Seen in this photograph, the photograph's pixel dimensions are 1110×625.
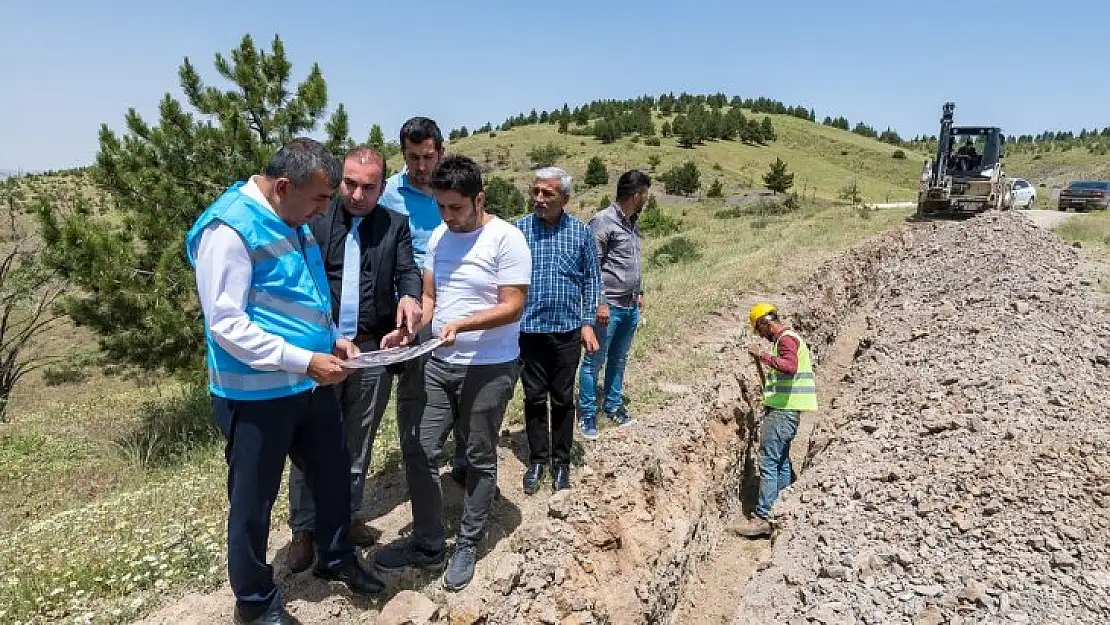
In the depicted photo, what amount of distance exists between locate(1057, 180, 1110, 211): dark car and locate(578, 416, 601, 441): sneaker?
22257 millimetres

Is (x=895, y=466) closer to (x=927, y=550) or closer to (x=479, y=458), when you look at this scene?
(x=927, y=550)

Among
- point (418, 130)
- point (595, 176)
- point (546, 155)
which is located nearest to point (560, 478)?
point (418, 130)

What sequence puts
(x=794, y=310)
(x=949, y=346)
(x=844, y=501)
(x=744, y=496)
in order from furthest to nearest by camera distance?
(x=794, y=310) → (x=949, y=346) → (x=744, y=496) → (x=844, y=501)

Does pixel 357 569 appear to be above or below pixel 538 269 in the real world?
below

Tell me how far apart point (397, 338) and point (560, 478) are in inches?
59.7

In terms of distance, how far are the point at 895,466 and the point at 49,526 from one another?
5457 mm

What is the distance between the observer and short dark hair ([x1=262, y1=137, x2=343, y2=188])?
2.20 m

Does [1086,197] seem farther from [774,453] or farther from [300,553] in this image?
[300,553]

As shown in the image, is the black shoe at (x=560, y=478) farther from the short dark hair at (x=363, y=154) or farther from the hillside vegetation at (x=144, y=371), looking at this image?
the short dark hair at (x=363, y=154)

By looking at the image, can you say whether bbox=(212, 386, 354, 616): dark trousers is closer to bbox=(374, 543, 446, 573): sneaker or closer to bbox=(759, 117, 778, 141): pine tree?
bbox=(374, 543, 446, 573): sneaker

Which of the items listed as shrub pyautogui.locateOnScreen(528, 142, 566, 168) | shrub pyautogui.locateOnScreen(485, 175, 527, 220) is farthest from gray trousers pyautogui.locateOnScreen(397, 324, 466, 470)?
shrub pyautogui.locateOnScreen(528, 142, 566, 168)

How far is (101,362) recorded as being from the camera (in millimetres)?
8070

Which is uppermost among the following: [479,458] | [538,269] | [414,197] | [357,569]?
[414,197]

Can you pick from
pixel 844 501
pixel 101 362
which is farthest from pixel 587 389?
pixel 101 362
